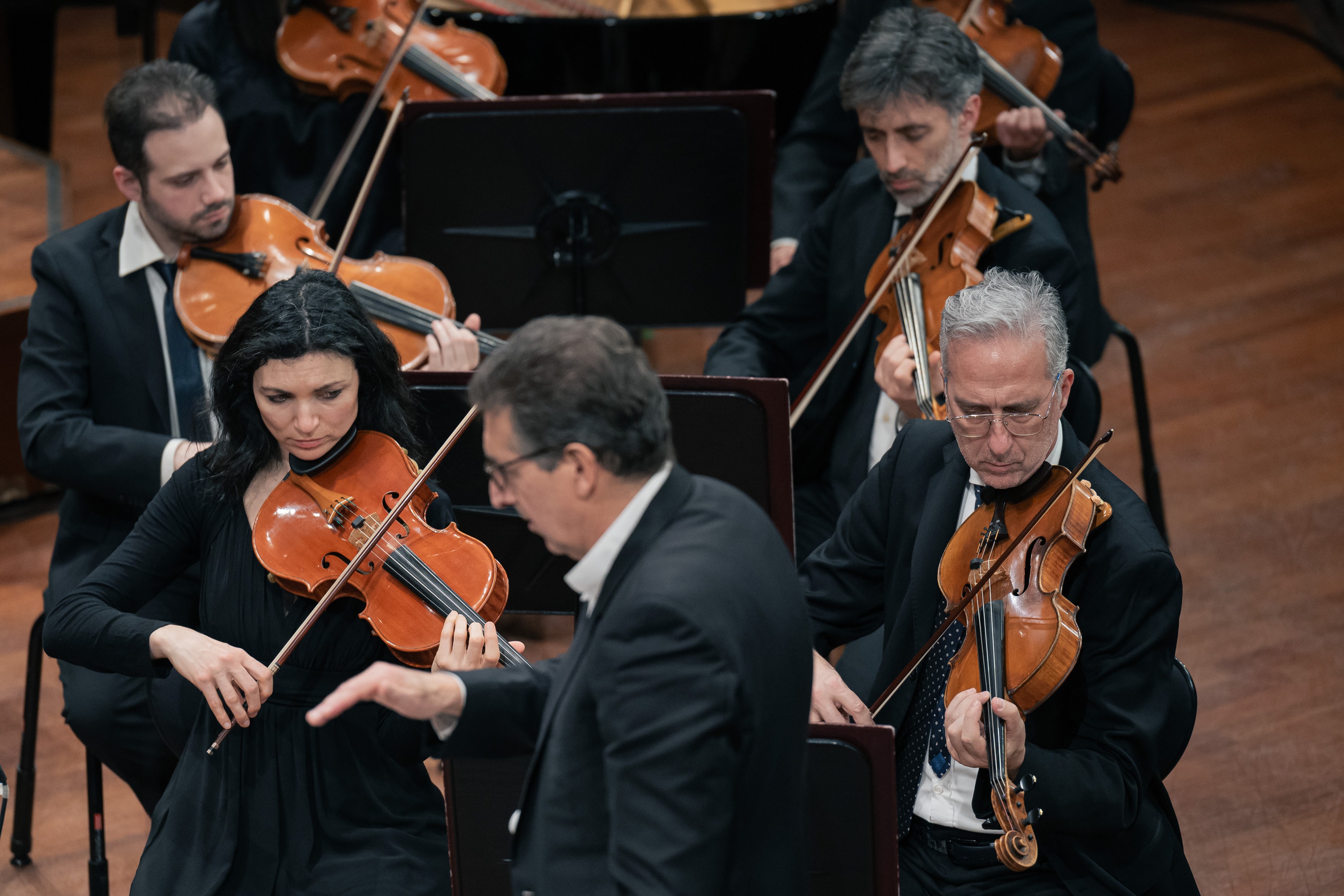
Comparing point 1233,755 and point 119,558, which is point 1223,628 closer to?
point 1233,755

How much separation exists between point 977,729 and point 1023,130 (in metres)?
1.48

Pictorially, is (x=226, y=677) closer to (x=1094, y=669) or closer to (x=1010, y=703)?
(x=1010, y=703)

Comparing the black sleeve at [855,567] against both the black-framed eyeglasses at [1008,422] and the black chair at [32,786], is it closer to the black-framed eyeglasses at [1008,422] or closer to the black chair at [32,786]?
the black-framed eyeglasses at [1008,422]

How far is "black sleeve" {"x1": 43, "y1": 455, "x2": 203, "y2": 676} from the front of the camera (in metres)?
1.85

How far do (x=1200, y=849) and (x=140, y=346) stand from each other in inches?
74.3

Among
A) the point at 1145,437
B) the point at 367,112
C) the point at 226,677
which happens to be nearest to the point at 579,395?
the point at 226,677

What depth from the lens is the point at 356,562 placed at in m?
1.76

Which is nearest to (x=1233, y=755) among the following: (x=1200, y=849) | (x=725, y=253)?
(x=1200, y=849)

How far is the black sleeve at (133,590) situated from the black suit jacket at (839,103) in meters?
1.48

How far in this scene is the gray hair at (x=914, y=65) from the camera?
2406 millimetres

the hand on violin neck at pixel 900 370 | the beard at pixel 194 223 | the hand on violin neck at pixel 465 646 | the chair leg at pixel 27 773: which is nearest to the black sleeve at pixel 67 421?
the beard at pixel 194 223

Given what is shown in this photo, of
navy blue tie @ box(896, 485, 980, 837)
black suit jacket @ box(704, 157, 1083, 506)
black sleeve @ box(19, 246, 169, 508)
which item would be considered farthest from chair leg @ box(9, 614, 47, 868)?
navy blue tie @ box(896, 485, 980, 837)

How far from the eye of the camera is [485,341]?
8.01 feet

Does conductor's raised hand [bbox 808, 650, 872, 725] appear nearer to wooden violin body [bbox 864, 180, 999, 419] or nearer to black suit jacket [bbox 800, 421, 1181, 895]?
black suit jacket [bbox 800, 421, 1181, 895]
